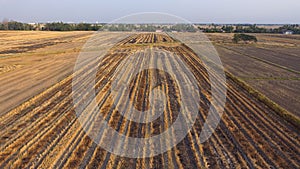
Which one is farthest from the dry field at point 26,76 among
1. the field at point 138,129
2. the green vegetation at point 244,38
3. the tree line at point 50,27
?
the tree line at point 50,27

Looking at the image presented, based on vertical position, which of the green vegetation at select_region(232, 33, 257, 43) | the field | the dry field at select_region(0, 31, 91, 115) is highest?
the green vegetation at select_region(232, 33, 257, 43)

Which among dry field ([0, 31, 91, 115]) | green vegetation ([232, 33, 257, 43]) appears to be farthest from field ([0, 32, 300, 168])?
green vegetation ([232, 33, 257, 43])

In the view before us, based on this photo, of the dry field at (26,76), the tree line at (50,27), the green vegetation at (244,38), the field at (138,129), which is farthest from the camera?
the tree line at (50,27)

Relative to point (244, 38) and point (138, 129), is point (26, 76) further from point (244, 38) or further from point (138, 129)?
point (244, 38)

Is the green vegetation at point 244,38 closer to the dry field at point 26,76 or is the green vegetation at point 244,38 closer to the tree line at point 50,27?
the dry field at point 26,76

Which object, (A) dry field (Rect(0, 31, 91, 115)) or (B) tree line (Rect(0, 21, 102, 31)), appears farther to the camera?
(B) tree line (Rect(0, 21, 102, 31))

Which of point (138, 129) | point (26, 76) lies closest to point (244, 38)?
point (26, 76)

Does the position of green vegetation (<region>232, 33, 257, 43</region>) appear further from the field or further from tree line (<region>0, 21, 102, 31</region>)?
tree line (<region>0, 21, 102, 31</region>)

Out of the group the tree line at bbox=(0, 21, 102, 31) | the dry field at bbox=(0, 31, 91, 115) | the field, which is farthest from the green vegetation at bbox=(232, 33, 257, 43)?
the tree line at bbox=(0, 21, 102, 31)

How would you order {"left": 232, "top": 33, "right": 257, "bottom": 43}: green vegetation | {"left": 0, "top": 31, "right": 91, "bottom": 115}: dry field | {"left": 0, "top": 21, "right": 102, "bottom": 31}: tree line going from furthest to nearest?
{"left": 0, "top": 21, "right": 102, "bottom": 31}: tree line → {"left": 232, "top": 33, "right": 257, "bottom": 43}: green vegetation → {"left": 0, "top": 31, "right": 91, "bottom": 115}: dry field

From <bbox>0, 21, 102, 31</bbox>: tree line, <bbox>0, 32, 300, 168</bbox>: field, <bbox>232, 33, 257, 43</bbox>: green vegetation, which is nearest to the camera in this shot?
<bbox>0, 32, 300, 168</bbox>: field

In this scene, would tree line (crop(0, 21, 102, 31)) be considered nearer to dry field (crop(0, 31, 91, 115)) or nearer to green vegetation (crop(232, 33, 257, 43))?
green vegetation (crop(232, 33, 257, 43))

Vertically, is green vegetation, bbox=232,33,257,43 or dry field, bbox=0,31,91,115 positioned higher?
green vegetation, bbox=232,33,257,43
